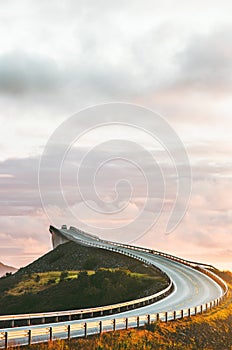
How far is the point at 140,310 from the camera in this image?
57.7 metres

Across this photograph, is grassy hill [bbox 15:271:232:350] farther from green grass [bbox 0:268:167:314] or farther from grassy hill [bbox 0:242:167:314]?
grassy hill [bbox 0:242:167:314]

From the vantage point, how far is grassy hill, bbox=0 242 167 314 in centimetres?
8212

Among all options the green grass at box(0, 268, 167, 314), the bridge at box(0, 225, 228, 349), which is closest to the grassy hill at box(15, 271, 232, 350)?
the bridge at box(0, 225, 228, 349)

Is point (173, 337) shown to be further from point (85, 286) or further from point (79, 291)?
point (85, 286)

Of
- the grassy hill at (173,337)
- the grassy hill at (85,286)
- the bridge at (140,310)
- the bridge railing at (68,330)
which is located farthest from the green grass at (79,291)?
the bridge railing at (68,330)

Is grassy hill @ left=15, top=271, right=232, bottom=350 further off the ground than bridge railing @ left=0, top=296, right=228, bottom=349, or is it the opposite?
bridge railing @ left=0, top=296, right=228, bottom=349

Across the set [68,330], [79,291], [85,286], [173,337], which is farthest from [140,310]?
[85,286]

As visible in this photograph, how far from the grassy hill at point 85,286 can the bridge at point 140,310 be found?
308 centimetres

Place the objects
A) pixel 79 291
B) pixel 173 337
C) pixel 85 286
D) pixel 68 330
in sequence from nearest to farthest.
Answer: pixel 68 330 < pixel 173 337 < pixel 79 291 < pixel 85 286

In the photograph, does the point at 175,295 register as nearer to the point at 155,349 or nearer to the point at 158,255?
the point at 155,349

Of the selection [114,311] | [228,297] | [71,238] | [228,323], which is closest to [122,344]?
[114,311]

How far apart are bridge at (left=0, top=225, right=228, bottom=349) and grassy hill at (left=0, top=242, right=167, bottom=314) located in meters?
3.08

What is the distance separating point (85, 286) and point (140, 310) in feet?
110

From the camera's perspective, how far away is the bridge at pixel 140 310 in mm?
39062
